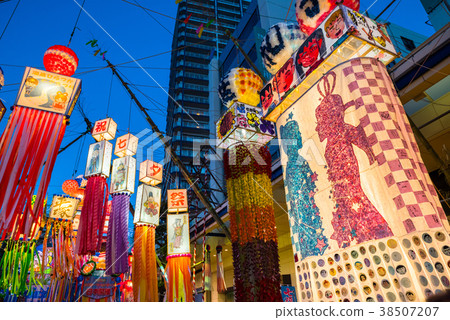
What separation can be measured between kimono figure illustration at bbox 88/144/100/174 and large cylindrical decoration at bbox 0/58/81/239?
3.78 metres

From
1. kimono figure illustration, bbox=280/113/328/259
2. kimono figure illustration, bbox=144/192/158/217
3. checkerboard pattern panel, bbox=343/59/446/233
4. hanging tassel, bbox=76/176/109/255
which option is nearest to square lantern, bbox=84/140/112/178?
hanging tassel, bbox=76/176/109/255

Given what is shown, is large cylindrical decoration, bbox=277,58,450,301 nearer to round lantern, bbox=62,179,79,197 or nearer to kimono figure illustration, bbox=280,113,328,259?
kimono figure illustration, bbox=280,113,328,259

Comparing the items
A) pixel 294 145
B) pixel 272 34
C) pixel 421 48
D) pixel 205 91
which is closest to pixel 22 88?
pixel 272 34

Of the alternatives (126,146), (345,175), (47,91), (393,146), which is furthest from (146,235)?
(393,146)

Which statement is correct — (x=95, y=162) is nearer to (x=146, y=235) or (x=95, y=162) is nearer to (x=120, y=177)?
(x=120, y=177)

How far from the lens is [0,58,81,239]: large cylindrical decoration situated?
376cm

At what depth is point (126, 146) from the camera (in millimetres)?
9258

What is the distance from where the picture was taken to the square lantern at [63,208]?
35.9 ft

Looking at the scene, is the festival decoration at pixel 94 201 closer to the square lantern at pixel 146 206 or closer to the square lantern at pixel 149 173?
the square lantern at pixel 146 206

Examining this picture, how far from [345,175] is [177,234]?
8.49 meters

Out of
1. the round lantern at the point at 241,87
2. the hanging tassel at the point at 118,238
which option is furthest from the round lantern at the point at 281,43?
the hanging tassel at the point at 118,238

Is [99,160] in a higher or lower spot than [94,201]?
higher

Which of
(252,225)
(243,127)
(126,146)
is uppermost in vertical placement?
(126,146)

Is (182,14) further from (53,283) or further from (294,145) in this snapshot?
(294,145)
